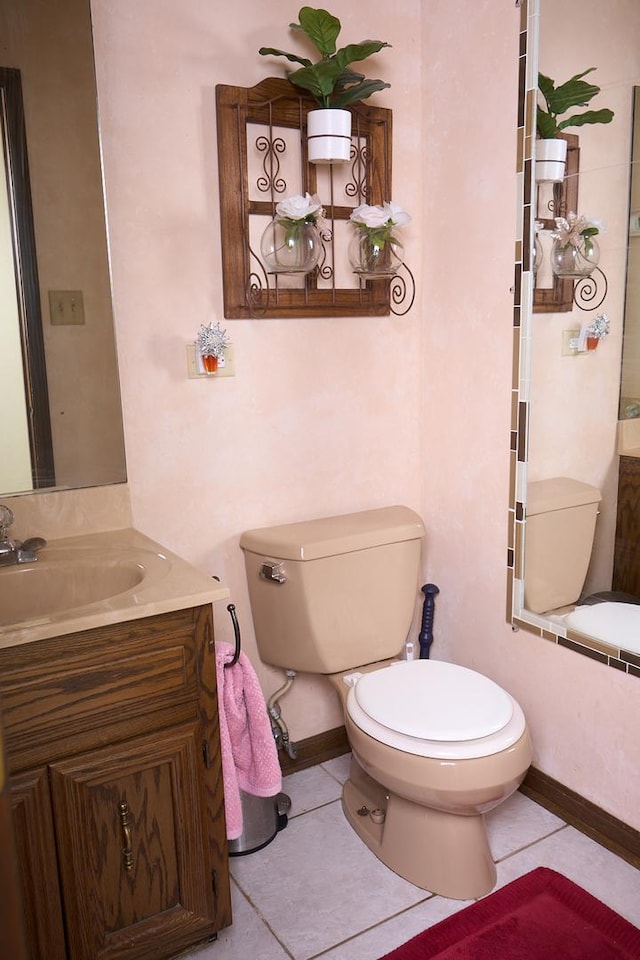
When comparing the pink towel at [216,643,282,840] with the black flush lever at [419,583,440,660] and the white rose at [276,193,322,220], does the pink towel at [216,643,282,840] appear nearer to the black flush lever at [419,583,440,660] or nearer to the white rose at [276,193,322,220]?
the black flush lever at [419,583,440,660]

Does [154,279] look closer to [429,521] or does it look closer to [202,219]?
[202,219]

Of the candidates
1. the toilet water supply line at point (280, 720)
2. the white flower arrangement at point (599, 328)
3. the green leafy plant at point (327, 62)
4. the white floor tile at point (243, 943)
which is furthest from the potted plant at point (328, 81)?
the white floor tile at point (243, 943)

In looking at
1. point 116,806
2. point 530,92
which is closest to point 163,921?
point 116,806

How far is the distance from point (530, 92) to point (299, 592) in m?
1.36

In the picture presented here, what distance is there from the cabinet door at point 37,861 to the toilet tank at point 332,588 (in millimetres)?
800

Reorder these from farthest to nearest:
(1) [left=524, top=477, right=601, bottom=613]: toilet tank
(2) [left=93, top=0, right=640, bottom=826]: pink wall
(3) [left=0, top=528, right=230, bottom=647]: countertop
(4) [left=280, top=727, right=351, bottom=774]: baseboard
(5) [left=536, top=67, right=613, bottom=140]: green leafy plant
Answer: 1. (4) [left=280, top=727, right=351, bottom=774]: baseboard
2. (1) [left=524, top=477, right=601, bottom=613]: toilet tank
3. (2) [left=93, top=0, right=640, bottom=826]: pink wall
4. (5) [left=536, top=67, right=613, bottom=140]: green leafy plant
5. (3) [left=0, top=528, right=230, bottom=647]: countertop

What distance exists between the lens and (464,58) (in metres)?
2.12

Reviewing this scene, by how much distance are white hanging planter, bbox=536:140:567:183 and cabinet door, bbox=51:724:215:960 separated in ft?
4.93

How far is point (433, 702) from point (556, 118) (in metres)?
1.40

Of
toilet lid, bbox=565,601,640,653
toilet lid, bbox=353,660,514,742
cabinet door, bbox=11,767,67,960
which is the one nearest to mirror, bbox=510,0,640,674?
toilet lid, bbox=565,601,640,653

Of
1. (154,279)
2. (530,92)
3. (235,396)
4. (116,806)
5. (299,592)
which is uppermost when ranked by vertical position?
(530,92)

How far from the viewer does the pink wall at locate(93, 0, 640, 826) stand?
6.23ft

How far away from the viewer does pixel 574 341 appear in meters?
1.94

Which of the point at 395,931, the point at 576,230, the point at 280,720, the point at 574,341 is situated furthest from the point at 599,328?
the point at 395,931
